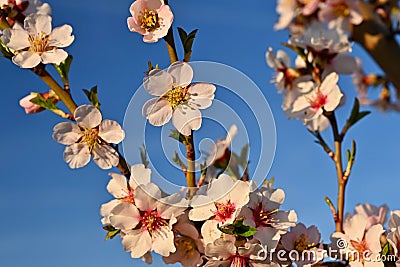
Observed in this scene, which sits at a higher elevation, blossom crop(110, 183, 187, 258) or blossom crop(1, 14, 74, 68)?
blossom crop(1, 14, 74, 68)

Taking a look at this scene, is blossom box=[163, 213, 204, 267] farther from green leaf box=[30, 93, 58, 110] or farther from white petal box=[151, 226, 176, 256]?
green leaf box=[30, 93, 58, 110]

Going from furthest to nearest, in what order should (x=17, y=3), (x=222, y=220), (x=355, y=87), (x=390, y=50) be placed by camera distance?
(x=355, y=87) < (x=17, y=3) < (x=222, y=220) < (x=390, y=50)

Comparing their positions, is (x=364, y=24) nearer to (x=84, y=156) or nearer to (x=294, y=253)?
(x=294, y=253)

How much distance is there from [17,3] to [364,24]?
1025 millimetres

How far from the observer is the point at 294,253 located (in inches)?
55.6

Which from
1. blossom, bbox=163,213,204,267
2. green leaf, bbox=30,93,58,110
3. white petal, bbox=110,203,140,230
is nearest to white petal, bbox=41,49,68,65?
green leaf, bbox=30,93,58,110

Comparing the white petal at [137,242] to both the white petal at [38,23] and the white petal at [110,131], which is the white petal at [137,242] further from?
the white petal at [38,23]

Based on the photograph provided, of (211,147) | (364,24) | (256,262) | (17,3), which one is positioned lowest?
(256,262)

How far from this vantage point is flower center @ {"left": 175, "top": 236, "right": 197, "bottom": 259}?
4.68ft

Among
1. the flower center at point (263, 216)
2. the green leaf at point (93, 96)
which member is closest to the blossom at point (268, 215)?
the flower center at point (263, 216)

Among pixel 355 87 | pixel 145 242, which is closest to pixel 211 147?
pixel 145 242

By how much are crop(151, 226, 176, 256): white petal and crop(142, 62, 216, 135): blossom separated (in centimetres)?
26

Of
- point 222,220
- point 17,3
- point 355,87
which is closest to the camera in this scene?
point 222,220

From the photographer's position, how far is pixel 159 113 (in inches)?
54.5
